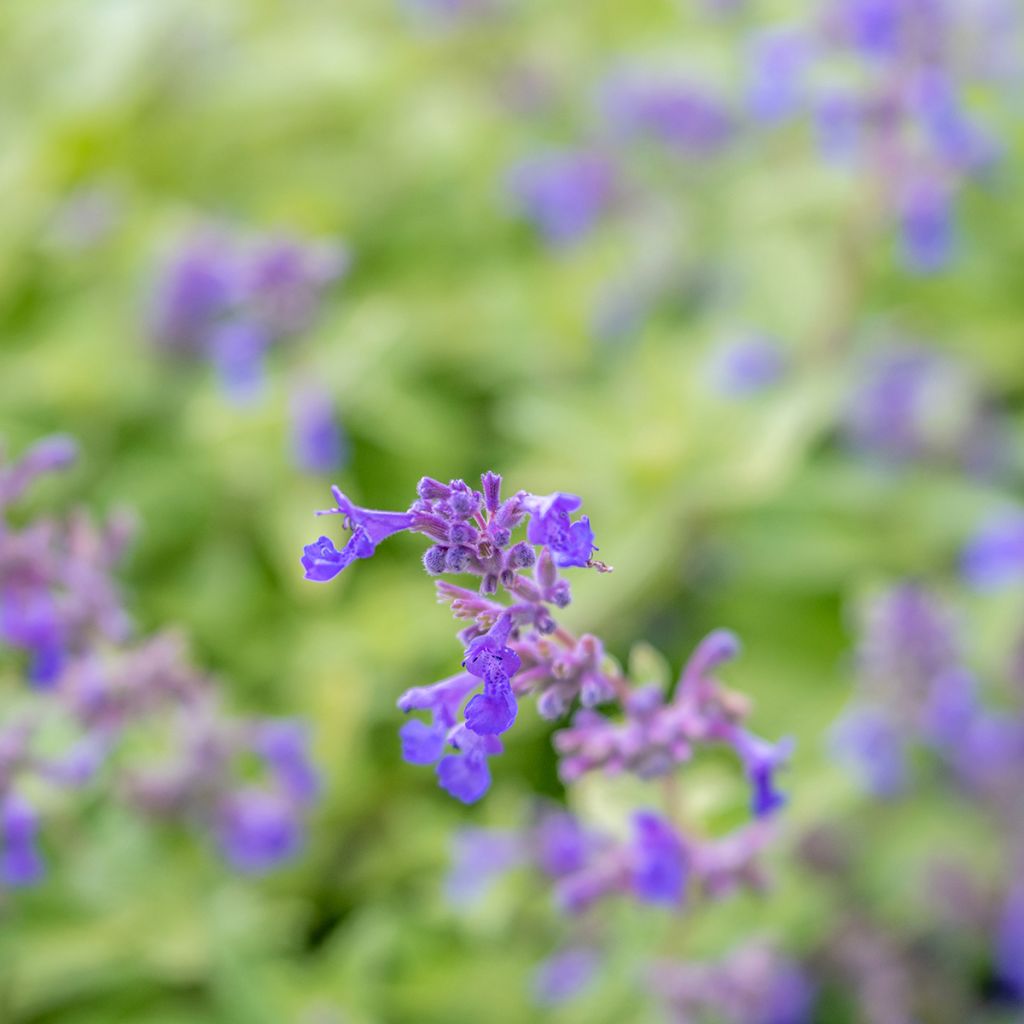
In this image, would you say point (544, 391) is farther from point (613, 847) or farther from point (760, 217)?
point (613, 847)

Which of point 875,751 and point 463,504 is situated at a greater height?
point 875,751

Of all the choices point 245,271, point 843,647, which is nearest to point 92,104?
point 245,271

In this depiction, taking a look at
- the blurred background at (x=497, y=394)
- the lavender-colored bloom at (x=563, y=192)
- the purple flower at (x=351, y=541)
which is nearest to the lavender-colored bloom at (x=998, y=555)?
the blurred background at (x=497, y=394)

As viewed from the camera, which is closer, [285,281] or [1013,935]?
[1013,935]

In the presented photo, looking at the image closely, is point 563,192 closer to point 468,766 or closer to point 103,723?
point 103,723

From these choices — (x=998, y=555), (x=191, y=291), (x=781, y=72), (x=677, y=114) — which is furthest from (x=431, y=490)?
(x=677, y=114)

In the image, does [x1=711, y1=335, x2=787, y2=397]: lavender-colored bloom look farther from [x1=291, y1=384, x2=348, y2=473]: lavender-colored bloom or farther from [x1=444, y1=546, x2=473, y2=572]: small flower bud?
[x1=444, y1=546, x2=473, y2=572]: small flower bud
